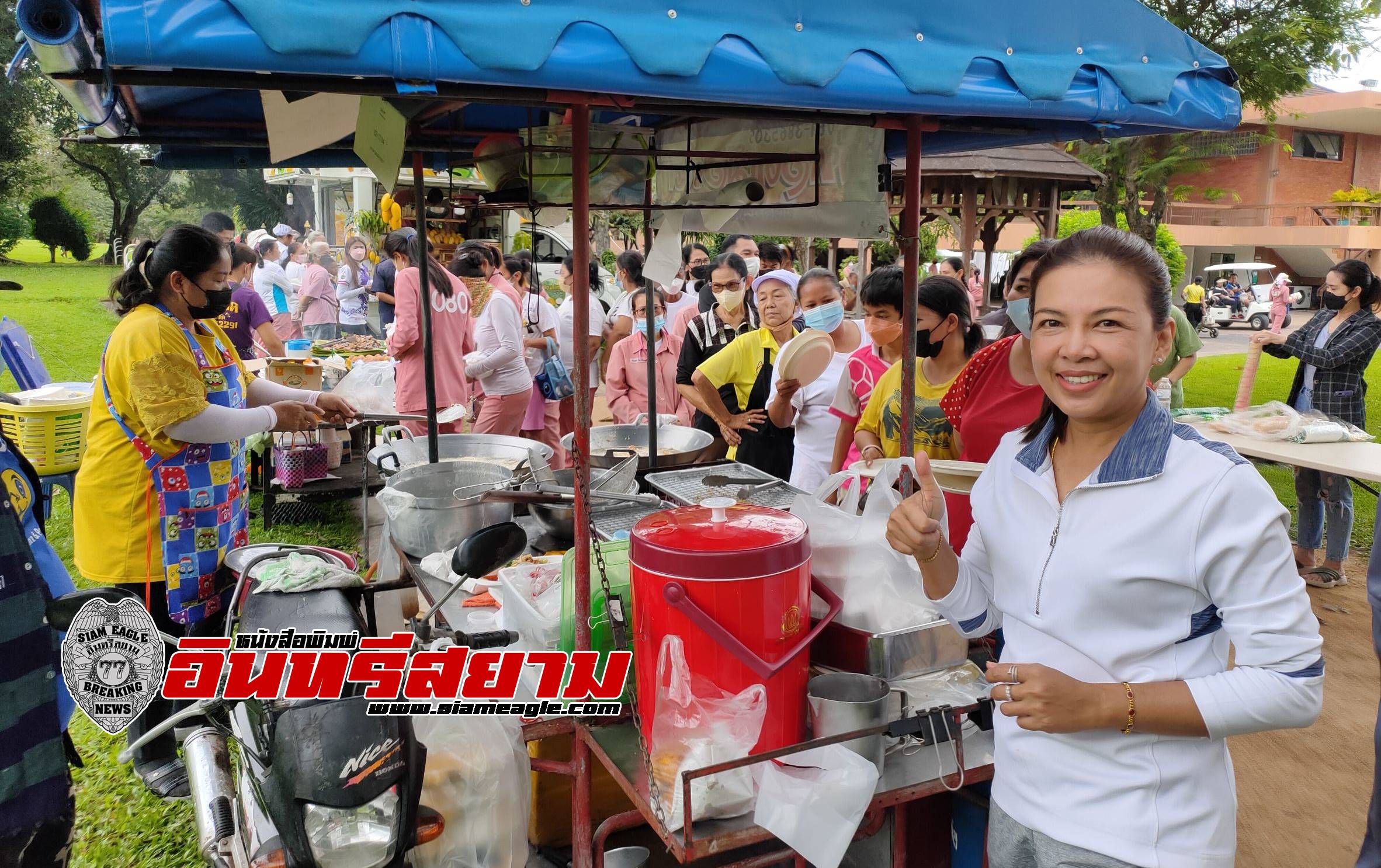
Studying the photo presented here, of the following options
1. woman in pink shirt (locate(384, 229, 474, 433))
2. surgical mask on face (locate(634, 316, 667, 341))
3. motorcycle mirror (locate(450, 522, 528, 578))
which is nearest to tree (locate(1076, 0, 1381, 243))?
→ surgical mask on face (locate(634, 316, 667, 341))

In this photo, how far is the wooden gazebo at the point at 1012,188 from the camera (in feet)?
33.9

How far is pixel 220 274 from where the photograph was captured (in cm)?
318

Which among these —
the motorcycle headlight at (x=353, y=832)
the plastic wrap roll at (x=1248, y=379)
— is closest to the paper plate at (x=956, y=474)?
the motorcycle headlight at (x=353, y=832)

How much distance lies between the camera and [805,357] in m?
3.56

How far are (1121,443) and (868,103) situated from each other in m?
0.83

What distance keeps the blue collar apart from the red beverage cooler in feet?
2.02

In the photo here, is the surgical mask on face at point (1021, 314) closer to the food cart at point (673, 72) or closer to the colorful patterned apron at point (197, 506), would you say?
the food cart at point (673, 72)

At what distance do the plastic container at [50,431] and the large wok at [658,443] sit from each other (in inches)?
98.6

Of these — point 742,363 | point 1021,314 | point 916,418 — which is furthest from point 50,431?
point 1021,314

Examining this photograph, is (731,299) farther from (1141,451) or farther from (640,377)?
(1141,451)

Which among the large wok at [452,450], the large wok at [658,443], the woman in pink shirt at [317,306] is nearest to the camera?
the large wok at [452,450]

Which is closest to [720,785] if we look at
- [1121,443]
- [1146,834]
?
[1146,834]

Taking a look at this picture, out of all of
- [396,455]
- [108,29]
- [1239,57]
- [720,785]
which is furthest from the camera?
[1239,57]

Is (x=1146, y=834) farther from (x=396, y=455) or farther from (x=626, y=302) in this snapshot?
(x=626, y=302)
